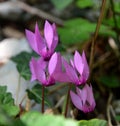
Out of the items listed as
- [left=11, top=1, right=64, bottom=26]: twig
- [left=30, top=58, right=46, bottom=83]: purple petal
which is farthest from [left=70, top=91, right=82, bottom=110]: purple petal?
[left=11, top=1, right=64, bottom=26]: twig

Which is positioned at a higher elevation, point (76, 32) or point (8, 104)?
point (8, 104)

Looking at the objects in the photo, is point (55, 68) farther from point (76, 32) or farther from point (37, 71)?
point (76, 32)

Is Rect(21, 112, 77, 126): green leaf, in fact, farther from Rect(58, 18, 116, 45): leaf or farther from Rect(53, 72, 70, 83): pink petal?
Rect(58, 18, 116, 45): leaf

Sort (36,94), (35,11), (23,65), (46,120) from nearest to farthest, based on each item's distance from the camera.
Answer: (46,120) → (36,94) → (23,65) → (35,11)

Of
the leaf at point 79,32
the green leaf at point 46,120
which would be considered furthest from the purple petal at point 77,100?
the leaf at point 79,32

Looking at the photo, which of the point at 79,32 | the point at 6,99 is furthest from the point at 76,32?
the point at 6,99

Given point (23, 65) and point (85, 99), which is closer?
point (85, 99)

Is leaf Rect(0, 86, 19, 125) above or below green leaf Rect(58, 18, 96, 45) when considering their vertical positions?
above
